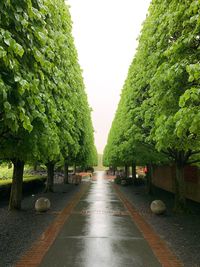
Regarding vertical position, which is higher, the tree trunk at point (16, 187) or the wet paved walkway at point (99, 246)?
the tree trunk at point (16, 187)

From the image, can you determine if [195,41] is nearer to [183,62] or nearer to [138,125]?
[183,62]

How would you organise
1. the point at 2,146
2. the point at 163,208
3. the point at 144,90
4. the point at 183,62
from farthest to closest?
the point at 144,90 → the point at 163,208 → the point at 2,146 → the point at 183,62

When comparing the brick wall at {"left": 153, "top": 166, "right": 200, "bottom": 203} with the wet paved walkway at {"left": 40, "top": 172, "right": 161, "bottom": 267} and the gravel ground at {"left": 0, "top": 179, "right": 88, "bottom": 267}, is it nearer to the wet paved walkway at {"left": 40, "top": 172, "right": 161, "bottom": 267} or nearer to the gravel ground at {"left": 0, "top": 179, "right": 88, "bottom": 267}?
the wet paved walkway at {"left": 40, "top": 172, "right": 161, "bottom": 267}

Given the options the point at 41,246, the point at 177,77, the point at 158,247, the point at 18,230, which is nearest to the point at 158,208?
the point at 158,247

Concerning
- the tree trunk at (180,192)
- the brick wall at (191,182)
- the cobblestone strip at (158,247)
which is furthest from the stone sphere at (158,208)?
the brick wall at (191,182)

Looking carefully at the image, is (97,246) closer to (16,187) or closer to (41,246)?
(41,246)

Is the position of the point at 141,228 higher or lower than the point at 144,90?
lower

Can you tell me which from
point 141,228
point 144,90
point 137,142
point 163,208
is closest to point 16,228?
point 141,228

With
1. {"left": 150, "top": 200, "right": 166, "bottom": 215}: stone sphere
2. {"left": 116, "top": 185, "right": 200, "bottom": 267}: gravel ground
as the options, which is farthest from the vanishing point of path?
{"left": 150, "top": 200, "right": 166, "bottom": 215}: stone sphere

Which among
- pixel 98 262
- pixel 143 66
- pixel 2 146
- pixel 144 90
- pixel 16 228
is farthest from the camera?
pixel 144 90

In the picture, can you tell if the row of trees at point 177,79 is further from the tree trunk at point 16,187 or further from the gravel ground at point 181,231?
the tree trunk at point 16,187

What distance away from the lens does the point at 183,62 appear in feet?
27.7

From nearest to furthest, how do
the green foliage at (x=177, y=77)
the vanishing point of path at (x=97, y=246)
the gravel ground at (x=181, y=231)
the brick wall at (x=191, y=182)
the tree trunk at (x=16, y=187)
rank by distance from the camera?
1. the green foliage at (x=177, y=77)
2. the vanishing point of path at (x=97, y=246)
3. the gravel ground at (x=181, y=231)
4. the tree trunk at (x=16, y=187)
5. the brick wall at (x=191, y=182)

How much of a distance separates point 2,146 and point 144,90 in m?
10.4
